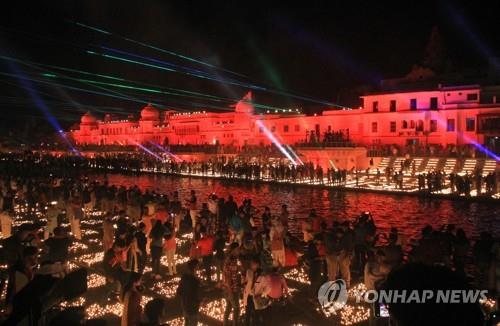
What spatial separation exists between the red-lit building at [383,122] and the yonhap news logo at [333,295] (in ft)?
102

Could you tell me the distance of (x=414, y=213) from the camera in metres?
20.4

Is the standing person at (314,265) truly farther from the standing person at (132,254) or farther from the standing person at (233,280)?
the standing person at (132,254)

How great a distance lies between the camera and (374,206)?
2261cm

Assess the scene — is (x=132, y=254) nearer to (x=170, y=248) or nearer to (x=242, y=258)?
(x=170, y=248)


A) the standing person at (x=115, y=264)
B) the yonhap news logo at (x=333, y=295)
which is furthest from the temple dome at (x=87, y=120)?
the yonhap news logo at (x=333, y=295)

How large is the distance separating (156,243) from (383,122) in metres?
37.0

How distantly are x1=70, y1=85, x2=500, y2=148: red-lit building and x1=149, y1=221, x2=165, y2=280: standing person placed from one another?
32.4 m

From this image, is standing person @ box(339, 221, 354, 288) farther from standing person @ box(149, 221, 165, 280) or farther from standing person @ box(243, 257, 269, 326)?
standing person @ box(149, 221, 165, 280)

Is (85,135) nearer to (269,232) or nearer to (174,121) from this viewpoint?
(174,121)

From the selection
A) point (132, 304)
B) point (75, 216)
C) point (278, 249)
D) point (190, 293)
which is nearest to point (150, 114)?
point (75, 216)

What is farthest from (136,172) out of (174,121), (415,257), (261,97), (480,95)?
(415,257)

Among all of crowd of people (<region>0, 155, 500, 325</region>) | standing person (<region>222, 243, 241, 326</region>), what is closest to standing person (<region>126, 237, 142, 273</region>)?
crowd of people (<region>0, 155, 500, 325</region>)

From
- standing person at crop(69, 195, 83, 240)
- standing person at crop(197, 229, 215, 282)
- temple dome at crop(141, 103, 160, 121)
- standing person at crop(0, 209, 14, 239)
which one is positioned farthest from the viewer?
temple dome at crop(141, 103, 160, 121)

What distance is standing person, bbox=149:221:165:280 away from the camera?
10.5 metres
